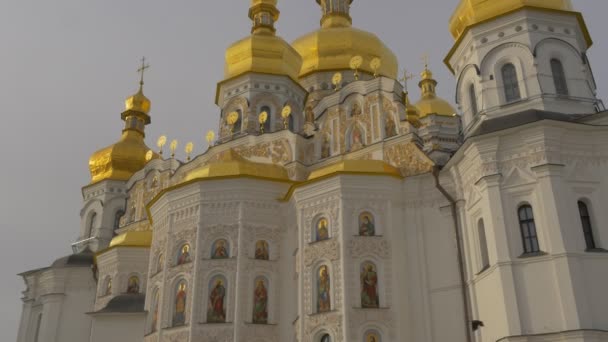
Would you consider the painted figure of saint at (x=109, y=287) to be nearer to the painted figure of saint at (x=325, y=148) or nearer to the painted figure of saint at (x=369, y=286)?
the painted figure of saint at (x=325, y=148)

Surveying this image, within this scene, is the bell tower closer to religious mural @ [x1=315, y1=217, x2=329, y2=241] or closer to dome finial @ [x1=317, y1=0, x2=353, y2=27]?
religious mural @ [x1=315, y1=217, x2=329, y2=241]

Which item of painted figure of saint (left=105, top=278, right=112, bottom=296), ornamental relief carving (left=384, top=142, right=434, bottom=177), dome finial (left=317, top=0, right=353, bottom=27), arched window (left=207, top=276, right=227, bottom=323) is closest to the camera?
arched window (left=207, top=276, right=227, bottom=323)

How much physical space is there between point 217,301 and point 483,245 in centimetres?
699

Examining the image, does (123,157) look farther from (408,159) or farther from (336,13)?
(408,159)

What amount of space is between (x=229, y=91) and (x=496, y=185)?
497 inches

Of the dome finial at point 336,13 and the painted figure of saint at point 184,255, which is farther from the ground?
the dome finial at point 336,13

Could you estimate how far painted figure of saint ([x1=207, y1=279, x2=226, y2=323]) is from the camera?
16.4 meters

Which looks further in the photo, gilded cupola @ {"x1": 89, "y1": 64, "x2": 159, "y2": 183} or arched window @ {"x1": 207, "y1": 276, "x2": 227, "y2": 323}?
gilded cupola @ {"x1": 89, "y1": 64, "x2": 159, "y2": 183}

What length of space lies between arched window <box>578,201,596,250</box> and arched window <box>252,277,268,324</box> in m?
8.08

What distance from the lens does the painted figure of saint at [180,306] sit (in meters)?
16.8

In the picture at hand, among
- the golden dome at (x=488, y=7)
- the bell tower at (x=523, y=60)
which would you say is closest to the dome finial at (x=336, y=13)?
the golden dome at (x=488, y=7)

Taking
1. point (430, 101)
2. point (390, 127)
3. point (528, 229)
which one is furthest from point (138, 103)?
point (528, 229)

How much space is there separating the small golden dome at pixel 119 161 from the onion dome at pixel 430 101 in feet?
44.3

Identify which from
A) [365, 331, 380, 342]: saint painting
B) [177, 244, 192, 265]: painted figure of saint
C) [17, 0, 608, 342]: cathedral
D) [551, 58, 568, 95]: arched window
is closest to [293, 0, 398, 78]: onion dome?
[17, 0, 608, 342]: cathedral
